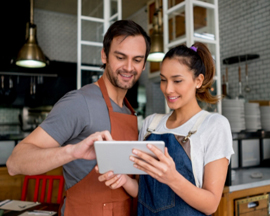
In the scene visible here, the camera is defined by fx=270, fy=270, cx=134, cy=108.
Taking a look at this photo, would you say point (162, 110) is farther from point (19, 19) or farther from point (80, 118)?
point (80, 118)

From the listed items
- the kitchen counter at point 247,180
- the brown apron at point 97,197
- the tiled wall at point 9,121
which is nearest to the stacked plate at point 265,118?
the kitchen counter at point 247,180

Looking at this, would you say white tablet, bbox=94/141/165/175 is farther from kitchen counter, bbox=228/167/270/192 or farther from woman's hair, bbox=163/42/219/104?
kitchen counter, bbox=228/167/270/192

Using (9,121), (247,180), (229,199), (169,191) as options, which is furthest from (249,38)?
(9,121)

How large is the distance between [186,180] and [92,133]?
1.63 feet

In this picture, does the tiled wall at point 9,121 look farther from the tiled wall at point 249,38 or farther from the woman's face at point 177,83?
the woman's face at point 177,83

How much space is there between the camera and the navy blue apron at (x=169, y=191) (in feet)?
3.90

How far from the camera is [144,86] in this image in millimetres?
7023

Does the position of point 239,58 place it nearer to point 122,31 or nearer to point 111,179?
point 122,31

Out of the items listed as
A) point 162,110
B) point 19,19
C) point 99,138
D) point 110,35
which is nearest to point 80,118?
point 99,138

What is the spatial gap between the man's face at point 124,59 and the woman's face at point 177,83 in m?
0.17

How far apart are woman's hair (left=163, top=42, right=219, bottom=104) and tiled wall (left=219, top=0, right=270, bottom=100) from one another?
3.35 m

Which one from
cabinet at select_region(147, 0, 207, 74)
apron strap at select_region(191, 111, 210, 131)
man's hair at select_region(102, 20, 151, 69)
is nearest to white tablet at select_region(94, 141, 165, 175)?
apron strap at select_region(191, 111, 210, 131)

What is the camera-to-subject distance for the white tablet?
33.3 inches

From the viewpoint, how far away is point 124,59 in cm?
143
